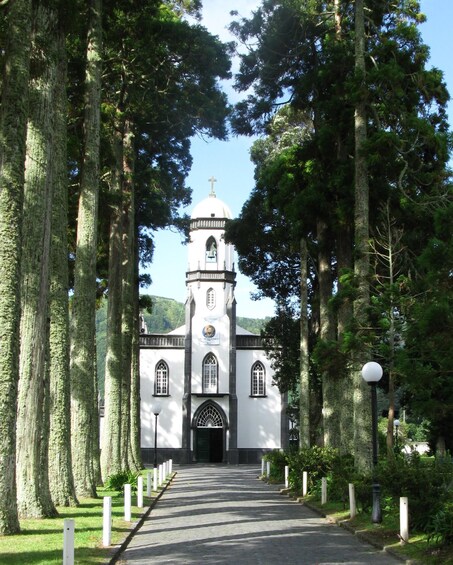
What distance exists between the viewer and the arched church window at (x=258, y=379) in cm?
6412

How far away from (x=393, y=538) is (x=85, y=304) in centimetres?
998

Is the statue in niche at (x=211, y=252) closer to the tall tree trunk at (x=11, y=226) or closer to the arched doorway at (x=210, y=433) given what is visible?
the arched doorway at (x=210, y=433)

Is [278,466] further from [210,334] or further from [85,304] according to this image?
[210,334]

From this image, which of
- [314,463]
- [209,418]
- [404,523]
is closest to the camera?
[404,523]

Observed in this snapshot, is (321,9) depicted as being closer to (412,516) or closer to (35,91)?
(35,91)

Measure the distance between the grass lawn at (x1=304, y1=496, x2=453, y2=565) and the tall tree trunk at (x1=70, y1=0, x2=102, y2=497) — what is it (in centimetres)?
575

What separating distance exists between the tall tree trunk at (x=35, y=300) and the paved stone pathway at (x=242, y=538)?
87.3 inches

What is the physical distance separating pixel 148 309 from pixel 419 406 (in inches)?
966

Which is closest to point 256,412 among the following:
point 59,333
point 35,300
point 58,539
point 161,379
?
point 161,379

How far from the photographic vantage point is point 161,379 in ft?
212

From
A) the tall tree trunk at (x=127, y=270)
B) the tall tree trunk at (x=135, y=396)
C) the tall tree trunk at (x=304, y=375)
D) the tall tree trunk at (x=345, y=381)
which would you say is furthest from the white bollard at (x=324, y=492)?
the tall tree trunk at (x=135, y=396)

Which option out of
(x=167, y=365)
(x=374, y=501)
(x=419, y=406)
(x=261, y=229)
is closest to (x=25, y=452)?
(x=374, y=501)

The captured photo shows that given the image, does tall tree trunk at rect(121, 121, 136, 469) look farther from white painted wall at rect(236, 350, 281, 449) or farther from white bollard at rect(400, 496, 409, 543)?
white painted wall at rect(236, 350, 281, 449)

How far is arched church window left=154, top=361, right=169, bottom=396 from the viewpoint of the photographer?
6431 centimetres
